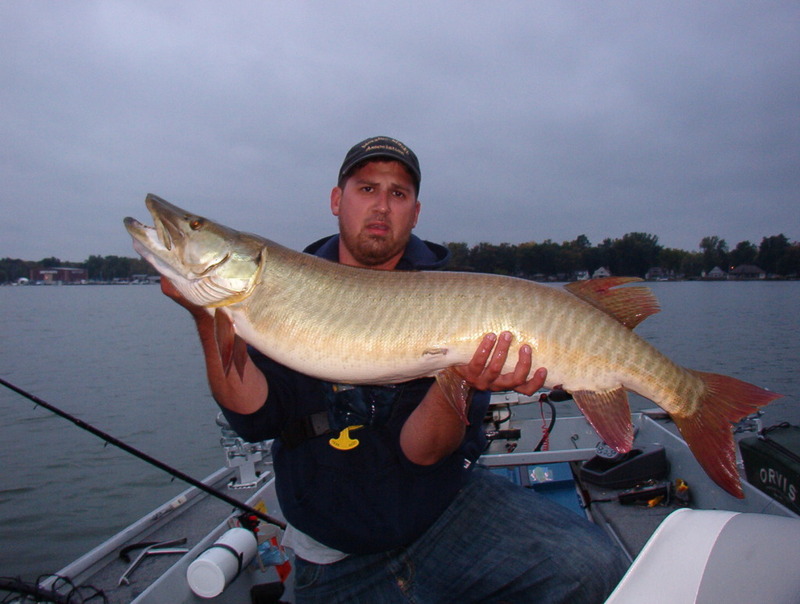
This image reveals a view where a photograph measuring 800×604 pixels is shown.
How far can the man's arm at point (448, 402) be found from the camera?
2.14 m

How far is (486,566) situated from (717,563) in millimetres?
1157

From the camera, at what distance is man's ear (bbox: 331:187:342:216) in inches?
122

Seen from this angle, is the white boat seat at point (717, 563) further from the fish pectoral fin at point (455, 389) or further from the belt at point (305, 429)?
the belt at point (305, 429)

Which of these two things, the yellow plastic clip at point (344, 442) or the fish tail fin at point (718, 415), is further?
the yellow plastic clip at point (344, 442)

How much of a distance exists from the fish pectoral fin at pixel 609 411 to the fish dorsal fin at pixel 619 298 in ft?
1.07

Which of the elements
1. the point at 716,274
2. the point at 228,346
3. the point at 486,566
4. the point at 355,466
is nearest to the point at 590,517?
the point at 486,566

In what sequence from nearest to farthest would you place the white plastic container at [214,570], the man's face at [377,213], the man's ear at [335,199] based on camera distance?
the white plastic container at [214,570]
the man's face at [377,213]
the man's ear at [335,199]

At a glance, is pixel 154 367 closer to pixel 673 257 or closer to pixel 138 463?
pixel 138 463

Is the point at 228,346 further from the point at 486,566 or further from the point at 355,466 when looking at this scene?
the point at 486,566

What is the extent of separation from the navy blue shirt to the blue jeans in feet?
0.37

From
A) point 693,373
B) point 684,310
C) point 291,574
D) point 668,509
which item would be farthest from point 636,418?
point 684,310

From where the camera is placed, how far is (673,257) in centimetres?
6003

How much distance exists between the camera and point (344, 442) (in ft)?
8.00

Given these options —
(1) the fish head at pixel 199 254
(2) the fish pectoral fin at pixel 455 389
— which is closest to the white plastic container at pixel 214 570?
(1) the fish head at pixel 199 254
